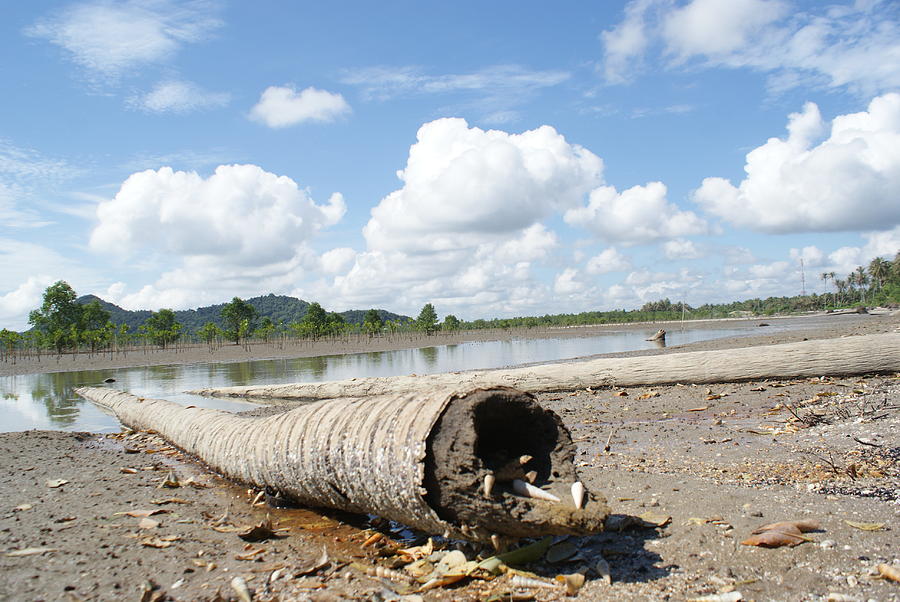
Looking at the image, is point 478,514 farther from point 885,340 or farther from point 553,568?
point 885,340

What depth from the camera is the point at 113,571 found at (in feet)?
10.9

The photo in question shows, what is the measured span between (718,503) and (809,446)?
194cm

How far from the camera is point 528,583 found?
2.96m

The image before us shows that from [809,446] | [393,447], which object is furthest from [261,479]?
[809,446]

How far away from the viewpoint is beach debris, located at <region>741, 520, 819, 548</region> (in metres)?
3.01

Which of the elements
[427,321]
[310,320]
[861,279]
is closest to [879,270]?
[861,279]

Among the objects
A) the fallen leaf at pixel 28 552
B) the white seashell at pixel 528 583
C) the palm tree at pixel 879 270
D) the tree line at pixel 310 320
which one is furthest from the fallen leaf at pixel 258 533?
the palm tree at pixel 879 270

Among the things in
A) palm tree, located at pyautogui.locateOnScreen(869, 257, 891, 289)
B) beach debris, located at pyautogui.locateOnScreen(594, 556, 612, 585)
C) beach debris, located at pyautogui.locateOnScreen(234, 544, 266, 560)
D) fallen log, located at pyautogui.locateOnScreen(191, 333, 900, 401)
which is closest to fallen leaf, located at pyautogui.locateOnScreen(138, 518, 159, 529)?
beach debris, located at pyautogui.locateOnScreen(234, 544, 266, 560)

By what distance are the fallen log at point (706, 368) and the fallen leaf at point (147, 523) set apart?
3.53 meters

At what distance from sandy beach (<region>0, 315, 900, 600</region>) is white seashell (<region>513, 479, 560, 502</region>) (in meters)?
0.45

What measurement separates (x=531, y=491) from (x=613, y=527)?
0.92m

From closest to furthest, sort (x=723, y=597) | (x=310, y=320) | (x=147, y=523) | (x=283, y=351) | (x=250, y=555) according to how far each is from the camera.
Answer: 1. (x=723, y=597)
2. (x=250, y=555)
3. (x=147, y=523)
4. (x=283, y=351)
5. (x=310, y=320)

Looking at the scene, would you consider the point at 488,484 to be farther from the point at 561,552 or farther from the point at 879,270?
the point at 879,270

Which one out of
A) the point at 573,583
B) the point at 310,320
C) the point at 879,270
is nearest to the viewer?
the point at 573,583
